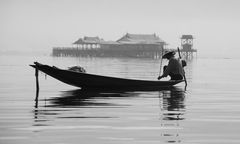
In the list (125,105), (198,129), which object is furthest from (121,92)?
(198,129)

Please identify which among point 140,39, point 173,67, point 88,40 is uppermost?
point 140,39

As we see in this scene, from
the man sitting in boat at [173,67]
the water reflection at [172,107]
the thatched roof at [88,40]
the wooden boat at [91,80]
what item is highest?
the thatched roof at [88,40]

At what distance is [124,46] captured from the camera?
94.2m

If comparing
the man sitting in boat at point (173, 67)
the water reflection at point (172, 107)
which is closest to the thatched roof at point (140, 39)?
the man sitting in boat at point (173, 67)

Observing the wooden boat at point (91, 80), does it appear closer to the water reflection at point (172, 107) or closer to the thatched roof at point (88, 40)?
the water reflection at point (172, 107)

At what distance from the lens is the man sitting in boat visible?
17188 millimetres

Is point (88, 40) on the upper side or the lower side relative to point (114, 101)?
upper

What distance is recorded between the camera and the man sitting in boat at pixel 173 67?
677 inches

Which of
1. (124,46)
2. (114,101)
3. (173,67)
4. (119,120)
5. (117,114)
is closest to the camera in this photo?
(119,120)

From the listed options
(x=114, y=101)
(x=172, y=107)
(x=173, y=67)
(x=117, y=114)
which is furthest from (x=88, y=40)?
(x=117, y=114)

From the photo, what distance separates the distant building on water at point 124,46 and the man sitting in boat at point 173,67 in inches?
2796

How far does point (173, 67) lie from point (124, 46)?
76925 millimetres

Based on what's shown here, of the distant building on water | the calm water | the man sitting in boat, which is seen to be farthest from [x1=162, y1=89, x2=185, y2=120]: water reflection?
the distant building on water

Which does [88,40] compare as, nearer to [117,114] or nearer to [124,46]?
[124,46]
